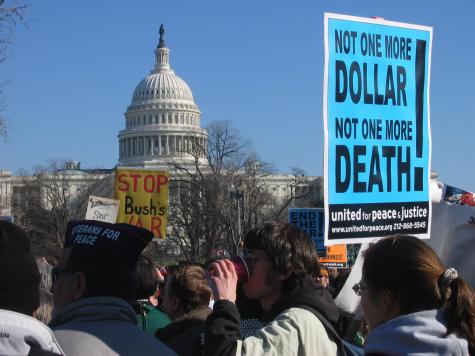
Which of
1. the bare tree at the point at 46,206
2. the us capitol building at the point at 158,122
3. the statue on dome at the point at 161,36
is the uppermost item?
the statue on dome at the point at 161,36

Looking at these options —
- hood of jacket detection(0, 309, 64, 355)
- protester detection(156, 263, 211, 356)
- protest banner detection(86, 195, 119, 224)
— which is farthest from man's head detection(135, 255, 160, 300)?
protest banner detection(86, 195, 119, 224)

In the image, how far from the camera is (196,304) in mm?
4688

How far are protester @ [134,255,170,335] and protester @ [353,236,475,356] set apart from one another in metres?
2.12

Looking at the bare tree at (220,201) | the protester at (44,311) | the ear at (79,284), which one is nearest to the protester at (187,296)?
the protester at (44,311)

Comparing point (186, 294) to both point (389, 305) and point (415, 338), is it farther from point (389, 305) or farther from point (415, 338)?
point (415, 338)

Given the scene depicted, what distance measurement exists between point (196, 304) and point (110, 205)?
7860 mm

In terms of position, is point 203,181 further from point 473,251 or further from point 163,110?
point 163,110

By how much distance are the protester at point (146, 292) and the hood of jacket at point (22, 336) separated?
8.77 ft

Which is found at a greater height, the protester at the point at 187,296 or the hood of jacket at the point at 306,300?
the hood of jacket at the point at 306,300

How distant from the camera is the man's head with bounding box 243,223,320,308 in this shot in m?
3.58

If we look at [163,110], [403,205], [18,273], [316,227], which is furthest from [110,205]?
[163,110]

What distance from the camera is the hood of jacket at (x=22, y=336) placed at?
2033 millimetres

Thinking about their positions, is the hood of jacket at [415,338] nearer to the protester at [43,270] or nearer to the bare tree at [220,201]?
the protester at [43,270]

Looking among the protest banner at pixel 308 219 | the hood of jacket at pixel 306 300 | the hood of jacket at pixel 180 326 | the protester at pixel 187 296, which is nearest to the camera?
the hood of jacket at pixel 306 300
